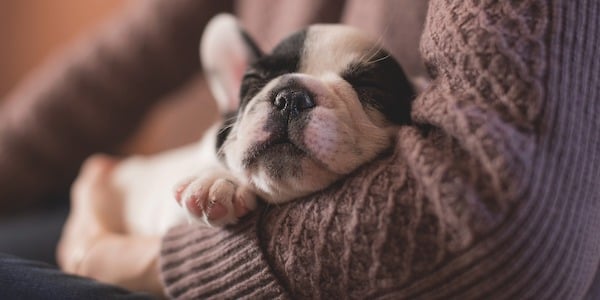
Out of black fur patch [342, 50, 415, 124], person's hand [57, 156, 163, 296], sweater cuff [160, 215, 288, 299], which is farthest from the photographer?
person's hand [57, 156, 163, 296]

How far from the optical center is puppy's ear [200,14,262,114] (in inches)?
34.9

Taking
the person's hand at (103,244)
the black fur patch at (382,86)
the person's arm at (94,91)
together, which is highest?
the black fur patch at (382,86)

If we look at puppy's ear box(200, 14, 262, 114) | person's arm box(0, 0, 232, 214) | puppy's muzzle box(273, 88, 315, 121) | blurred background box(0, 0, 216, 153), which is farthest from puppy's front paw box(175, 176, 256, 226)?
blurred background box(0, 0, 216, 153)

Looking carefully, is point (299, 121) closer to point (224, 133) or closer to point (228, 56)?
point (224, 133)

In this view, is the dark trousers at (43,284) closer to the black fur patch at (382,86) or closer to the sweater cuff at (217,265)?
the sweater cuff at (217,265)

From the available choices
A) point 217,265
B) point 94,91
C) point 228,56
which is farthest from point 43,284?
point 94,91

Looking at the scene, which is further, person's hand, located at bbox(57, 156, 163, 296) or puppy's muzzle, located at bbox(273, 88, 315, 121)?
person's hand, located at bbox(57, 156, 163, 296)

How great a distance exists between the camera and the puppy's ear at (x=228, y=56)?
89 centimetres

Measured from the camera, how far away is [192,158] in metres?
1.11

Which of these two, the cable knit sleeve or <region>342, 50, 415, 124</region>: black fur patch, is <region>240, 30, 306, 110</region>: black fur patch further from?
the cable knit sleeve

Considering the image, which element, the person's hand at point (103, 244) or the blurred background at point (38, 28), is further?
the blurred background at point (38, 28)

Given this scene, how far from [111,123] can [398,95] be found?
3.19ft

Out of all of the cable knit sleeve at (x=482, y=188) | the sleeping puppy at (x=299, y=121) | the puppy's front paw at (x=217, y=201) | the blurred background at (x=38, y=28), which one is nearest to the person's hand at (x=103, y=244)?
the sleeping puppy at (x=299, y=121)

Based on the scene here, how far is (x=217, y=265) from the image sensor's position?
2.07ft
